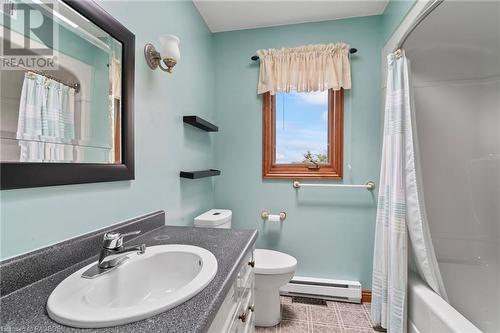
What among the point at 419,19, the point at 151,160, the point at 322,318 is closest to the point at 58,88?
the point at 151,160

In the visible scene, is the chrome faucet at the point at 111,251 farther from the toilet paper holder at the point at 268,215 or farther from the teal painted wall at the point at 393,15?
the teal painted wall at the point at 393,15

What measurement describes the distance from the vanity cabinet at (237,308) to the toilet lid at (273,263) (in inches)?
15.9

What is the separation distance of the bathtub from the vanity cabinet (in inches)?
33.8

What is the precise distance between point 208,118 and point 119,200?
1.23m

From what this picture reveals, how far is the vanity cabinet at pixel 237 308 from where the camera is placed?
26.2 inches

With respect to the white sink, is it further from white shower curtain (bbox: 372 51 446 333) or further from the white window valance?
the white window valance

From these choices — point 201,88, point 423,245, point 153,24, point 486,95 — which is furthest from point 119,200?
point 486,95

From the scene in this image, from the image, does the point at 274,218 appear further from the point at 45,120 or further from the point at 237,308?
the point at 45,120

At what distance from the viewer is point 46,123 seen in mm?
707

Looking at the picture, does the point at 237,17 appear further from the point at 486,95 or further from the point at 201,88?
the point at 486,95

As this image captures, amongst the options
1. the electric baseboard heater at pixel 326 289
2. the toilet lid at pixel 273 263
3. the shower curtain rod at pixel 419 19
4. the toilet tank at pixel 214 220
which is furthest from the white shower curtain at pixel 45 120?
the electric baseboard heater at pixel 326 289

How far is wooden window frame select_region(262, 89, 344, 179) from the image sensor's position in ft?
6.51

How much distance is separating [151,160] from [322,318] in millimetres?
1661

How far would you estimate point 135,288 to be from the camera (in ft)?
2.66
